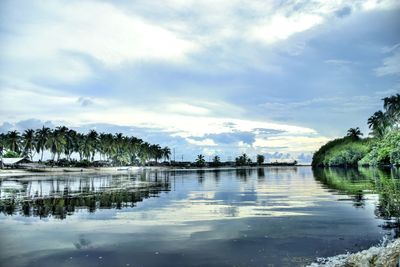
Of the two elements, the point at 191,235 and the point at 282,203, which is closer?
the point at 191,235

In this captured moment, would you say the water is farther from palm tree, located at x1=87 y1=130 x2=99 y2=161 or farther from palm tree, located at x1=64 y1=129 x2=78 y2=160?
palm tree, located at x1=87 y1=130 x2=99 y2=161

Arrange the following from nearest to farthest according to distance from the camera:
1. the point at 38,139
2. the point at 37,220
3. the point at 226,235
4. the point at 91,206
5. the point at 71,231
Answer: the point at 226,235 < the point at 71,231 < the point at 37,220 < the point at 91,206 < the point at 38,139

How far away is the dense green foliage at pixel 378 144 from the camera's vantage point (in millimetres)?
116719

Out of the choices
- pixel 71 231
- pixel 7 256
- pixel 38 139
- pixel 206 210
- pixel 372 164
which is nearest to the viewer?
pixel 7 256

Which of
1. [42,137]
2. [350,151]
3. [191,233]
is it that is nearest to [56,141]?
[42,137]

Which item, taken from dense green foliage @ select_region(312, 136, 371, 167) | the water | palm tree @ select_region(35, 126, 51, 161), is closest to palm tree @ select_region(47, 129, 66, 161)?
palm tree @ select_region(35, 126, 51, 161)

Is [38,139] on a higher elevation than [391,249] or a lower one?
higher

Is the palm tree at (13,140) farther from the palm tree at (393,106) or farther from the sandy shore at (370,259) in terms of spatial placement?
the sandy shore at (370,259)

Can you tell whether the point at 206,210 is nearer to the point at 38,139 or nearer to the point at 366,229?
the point at 366,229

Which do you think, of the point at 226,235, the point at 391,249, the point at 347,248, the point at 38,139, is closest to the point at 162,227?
the point at 226,235

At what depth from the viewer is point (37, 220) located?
25688 millimetres

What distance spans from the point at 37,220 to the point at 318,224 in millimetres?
18160

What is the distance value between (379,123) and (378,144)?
55.6 ft

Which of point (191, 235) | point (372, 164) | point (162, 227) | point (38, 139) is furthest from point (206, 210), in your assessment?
point (38, 139)
